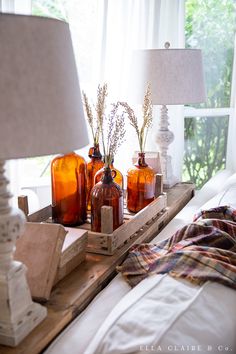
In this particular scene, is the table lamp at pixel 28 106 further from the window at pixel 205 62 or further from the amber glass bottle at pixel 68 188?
the window at pixel 205 62

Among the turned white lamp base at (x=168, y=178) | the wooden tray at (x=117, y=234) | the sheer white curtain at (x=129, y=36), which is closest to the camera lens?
the wooden tray at (x=117, y=234)

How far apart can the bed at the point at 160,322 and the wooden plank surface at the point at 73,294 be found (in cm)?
2

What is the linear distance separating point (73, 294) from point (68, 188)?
38 centimetres

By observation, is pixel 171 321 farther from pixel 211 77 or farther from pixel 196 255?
pixel 211 77

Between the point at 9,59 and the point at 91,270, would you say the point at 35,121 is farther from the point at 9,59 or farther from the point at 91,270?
the point at 91,270

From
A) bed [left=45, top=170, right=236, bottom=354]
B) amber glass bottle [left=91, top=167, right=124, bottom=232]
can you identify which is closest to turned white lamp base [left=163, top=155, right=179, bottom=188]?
amber glass bottle [left=91, top=167, right=124, bottom=232]

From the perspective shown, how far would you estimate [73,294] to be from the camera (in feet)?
2.89

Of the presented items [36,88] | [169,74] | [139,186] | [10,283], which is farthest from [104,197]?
[169,74]

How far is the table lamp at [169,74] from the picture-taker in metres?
1.63

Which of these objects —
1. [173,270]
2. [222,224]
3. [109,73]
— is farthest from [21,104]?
[109,73]

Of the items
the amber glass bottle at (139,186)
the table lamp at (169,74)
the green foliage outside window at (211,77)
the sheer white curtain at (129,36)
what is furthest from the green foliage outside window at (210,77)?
the amber glass bottle at (139,186)

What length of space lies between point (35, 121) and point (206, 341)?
46 cm

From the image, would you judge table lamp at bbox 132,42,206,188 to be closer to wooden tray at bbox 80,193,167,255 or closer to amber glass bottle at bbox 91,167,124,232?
wooden tray at bbox 80,193,167,255

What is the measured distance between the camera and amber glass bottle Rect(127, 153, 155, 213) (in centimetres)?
135
